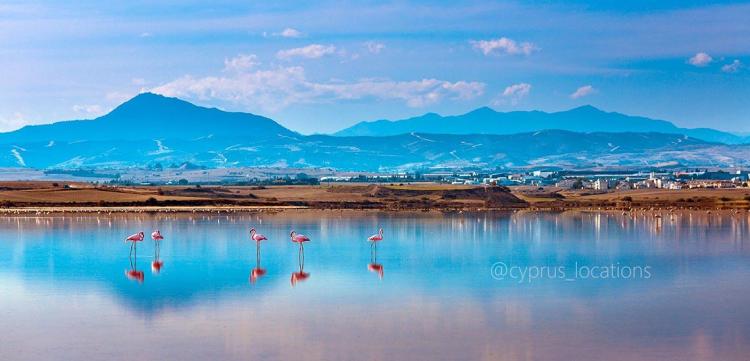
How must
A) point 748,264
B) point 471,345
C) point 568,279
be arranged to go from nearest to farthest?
point 471,345 < point 568,279 < point 748,264

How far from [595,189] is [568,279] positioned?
8069 cm

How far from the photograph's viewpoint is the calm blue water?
1563 cm

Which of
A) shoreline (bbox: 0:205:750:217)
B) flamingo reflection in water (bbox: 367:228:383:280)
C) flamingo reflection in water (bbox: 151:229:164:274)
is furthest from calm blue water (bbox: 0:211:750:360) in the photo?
shoreline (bbox: 0:205:750:217)

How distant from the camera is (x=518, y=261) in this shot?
28.4 m

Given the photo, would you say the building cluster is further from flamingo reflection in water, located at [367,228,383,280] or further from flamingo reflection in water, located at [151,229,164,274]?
flamingo reflection in water, located at [151,229,164,274]

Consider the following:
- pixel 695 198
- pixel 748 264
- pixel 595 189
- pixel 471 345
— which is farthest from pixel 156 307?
pixel 595 189

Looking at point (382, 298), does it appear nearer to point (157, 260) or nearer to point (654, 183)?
point (157, 260)

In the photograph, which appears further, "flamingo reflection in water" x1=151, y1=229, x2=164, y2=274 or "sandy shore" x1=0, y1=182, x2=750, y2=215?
"sandy shore" x1=0, y1=182, x2=750, y2=215

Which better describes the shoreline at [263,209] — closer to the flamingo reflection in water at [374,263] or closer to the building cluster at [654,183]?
the flamingo reflection in water at [374,263]

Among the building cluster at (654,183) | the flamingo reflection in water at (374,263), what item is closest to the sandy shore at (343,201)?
the building cluster at (654,183)

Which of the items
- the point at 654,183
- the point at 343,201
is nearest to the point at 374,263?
the point at 343,201

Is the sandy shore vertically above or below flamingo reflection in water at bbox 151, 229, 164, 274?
above

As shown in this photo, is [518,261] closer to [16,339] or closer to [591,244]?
[591,244]

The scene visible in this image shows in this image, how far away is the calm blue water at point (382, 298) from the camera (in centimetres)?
1563
